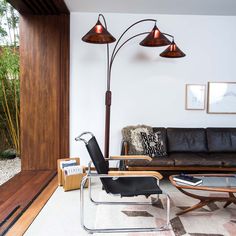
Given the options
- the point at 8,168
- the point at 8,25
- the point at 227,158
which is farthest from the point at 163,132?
the point at 8,25

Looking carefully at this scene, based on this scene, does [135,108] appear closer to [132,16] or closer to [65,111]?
[65,111]

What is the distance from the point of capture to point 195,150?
3.70 m

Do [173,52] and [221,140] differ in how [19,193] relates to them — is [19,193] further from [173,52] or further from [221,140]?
[221,140]

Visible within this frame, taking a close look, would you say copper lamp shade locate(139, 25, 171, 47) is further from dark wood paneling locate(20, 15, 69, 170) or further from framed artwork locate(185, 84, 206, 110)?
dark wood paneling locate(20, 15, 69, 170)

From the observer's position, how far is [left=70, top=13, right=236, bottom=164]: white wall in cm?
398

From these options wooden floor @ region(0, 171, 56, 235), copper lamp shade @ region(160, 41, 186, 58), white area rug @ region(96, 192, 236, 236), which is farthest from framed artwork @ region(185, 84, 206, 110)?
wooden floor @ region(0, 171, 56, 235)

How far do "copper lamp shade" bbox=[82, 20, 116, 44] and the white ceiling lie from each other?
2.77ft

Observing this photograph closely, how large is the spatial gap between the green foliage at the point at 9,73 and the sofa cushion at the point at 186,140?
275 cm

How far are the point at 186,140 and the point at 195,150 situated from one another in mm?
205

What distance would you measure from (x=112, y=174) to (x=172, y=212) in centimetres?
86

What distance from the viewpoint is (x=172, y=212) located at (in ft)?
7.97

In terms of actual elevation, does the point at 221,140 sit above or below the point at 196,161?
above

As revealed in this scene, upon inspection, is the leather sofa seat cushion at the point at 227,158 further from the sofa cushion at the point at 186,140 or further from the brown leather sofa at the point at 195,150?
the sofa cushion at the point at 186,140

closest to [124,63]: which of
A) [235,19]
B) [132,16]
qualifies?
[132,16]
